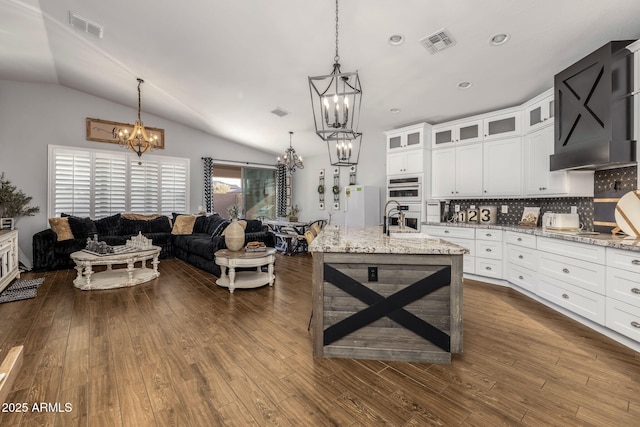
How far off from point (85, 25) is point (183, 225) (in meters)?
3.75

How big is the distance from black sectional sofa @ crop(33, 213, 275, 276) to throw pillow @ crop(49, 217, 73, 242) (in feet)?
0.16

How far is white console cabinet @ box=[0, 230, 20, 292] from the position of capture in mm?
3735

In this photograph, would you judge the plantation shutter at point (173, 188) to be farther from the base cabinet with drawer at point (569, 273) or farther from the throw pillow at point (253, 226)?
the base cabinet with drawer at point (569, 273)

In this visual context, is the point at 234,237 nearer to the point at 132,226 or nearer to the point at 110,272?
the point at 110,272

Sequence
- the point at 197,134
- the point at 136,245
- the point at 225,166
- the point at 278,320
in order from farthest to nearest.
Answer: the point at 225,166, the point at 197,134, the point at 136,245, the point at 278,320

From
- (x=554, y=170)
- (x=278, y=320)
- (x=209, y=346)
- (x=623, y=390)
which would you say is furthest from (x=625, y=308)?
(x=209, y=346)

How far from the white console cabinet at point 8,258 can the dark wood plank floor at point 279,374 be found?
1.04m

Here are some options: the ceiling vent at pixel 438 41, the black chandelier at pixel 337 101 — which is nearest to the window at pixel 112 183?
the black chandelier at pixel 337 101

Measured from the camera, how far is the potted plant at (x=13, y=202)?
5.00m

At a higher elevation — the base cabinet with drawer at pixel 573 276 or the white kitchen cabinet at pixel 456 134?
the white kitchen cabinet at pixel 456 134

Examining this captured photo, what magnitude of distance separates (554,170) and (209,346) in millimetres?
4220

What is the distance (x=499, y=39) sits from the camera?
2.87m

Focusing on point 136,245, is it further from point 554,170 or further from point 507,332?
point 554,170

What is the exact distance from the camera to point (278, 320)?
2916mm
